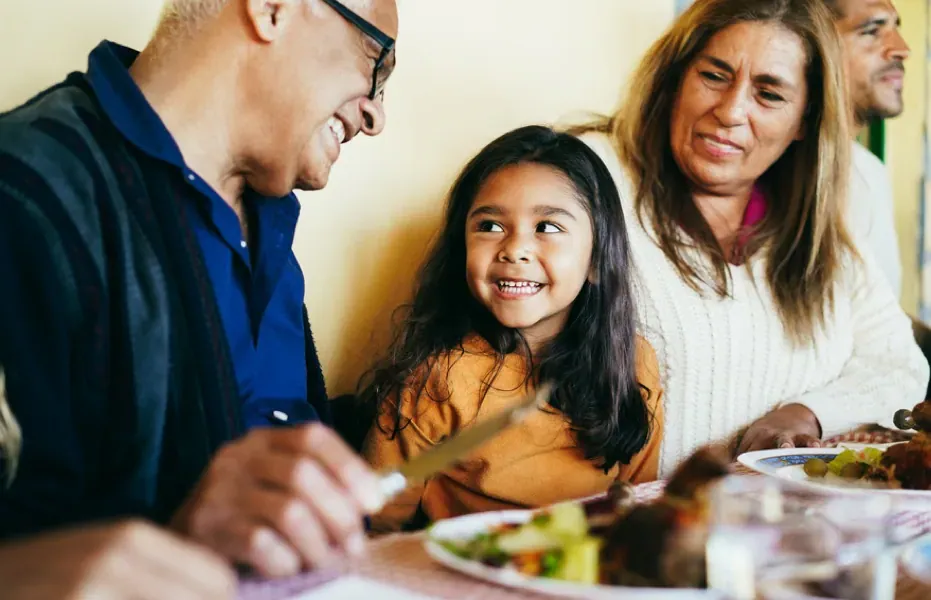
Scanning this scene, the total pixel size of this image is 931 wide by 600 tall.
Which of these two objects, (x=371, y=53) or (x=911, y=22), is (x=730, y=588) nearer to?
(x=371, y=53)

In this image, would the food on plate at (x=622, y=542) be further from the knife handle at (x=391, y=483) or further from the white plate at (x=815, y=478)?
the white plate at (x=815, y=478)

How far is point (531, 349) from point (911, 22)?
3.15 meters

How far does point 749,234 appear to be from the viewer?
212cm

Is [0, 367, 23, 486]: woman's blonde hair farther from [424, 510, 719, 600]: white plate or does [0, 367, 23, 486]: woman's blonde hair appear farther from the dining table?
[424, 510, 719, 600]: white plate

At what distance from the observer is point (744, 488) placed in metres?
0.75

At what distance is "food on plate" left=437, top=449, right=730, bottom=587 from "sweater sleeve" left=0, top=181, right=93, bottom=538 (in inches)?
15.0

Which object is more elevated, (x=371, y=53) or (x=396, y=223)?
(x=371, y=53)

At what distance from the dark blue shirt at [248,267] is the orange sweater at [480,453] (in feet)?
0.90

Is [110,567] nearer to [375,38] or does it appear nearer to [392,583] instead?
[392,583]

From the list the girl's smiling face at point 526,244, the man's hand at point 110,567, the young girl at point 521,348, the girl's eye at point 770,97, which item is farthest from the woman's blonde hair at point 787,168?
the man's hand at point 110,567

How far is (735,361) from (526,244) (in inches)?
23.4

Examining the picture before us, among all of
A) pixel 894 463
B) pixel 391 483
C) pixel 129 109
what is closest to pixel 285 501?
pixel 391 483

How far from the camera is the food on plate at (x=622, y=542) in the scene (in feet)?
2.51

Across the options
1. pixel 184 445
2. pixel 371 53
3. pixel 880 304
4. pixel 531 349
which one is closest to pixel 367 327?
pixel 531 349
